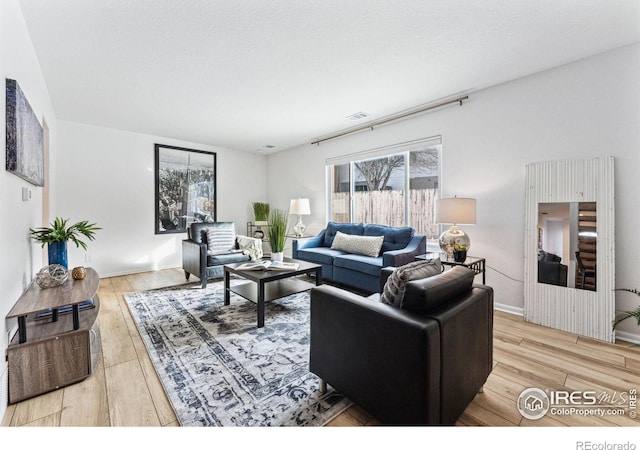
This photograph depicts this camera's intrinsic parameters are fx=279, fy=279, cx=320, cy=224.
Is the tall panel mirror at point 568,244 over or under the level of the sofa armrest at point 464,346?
over

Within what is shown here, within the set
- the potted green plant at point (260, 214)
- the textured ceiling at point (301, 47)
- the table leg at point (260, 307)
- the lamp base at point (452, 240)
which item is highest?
the textured ceiling at point (301, 47)

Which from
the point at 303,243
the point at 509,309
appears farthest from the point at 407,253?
the point at 303,243

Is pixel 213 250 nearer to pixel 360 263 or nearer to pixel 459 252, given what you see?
pixel 360 263

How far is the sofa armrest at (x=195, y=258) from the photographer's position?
3.63 m

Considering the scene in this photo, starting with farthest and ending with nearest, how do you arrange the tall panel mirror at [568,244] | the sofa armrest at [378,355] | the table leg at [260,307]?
1. the table leg at [260,307]
2. the tall panel mirror at [568,244]
3. the sofa armrest at [378,355]

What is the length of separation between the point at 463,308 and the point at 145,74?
129 inches

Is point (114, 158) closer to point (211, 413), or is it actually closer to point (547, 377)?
point (211, 413)

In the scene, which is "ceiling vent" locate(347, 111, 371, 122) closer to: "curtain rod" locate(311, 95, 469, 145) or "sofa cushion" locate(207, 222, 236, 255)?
"curtain rod" locate(311, 95, 469, 145)

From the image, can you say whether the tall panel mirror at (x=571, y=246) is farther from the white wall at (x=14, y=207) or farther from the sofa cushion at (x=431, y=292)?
the white wall at (x=14, y=207)

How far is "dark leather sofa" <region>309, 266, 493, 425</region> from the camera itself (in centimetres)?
112

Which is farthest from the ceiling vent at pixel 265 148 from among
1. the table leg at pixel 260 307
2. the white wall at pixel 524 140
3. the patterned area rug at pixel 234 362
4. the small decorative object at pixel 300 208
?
the table leg at pixel 260 307

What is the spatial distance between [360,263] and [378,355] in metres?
2.12

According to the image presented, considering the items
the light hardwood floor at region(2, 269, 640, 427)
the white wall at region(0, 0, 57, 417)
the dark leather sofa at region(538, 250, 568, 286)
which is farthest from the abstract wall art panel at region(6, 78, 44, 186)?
the dark leather sofa at region(538, 250, 568, 286)

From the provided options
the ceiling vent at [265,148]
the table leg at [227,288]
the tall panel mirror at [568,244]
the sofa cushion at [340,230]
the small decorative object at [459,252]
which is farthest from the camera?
the ceiling vent at [265,148]
